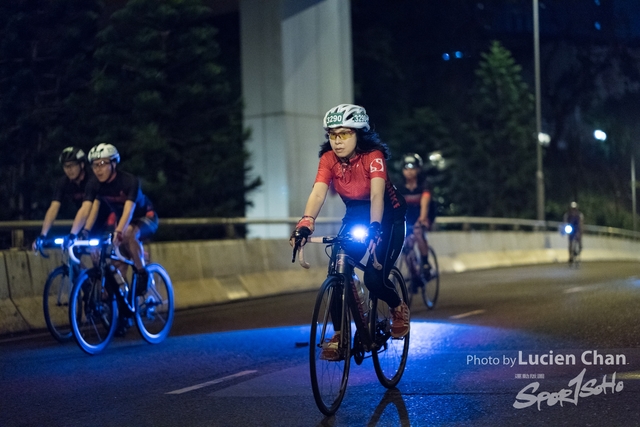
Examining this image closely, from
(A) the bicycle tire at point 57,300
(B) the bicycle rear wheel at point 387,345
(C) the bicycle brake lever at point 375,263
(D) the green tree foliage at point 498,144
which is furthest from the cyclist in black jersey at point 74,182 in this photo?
(D) the green tree foliage at point 498,144

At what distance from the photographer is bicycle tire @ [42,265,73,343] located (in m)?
11.1

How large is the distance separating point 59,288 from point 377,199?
509 centimetres

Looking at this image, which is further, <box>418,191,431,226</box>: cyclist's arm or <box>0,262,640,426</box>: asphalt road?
<box>418,191,431,226</box>: cyclist's arm

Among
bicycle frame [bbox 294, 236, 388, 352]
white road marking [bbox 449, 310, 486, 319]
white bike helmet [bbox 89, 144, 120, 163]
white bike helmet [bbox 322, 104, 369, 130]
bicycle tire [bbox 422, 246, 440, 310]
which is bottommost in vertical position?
white road marking [bbox 449, 310, 486, 319]

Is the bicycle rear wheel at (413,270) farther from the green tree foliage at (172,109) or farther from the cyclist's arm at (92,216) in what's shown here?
the green tree foliage at (172,109)

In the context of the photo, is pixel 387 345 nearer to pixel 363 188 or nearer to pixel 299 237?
pixel 363 188

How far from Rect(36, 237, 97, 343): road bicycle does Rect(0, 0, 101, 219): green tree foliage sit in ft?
31.4

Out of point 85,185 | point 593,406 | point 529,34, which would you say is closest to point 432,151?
point 529,34

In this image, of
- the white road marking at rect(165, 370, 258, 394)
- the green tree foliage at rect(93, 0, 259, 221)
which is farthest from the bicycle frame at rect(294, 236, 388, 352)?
the green tree foliage at rect(93, 0, 259, 221)

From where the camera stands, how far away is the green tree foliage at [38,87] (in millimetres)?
21375

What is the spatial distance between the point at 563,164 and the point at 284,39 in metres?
48.5

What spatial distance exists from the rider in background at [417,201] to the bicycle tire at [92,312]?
15.3 feet

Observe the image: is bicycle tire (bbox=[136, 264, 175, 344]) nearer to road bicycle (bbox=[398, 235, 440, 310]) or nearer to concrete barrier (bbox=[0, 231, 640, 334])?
concrete barrier (bbox=[0, 231, 640, 334])

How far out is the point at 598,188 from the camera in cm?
6738
